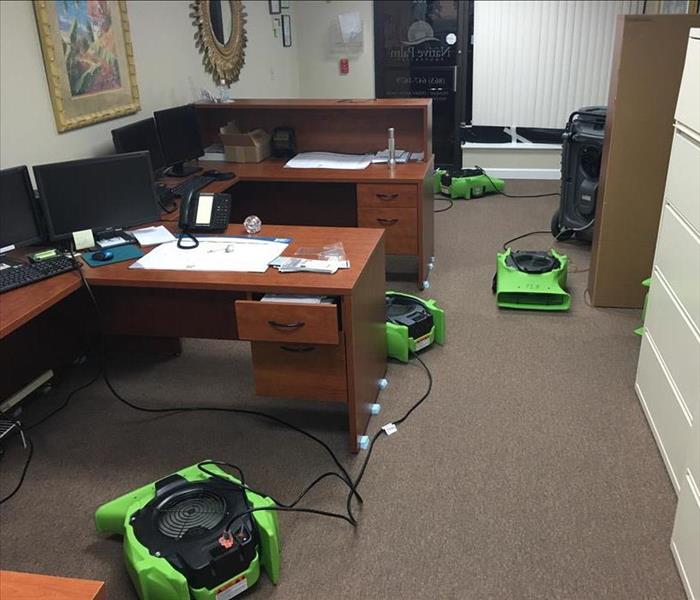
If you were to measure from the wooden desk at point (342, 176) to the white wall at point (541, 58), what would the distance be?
2.39 meters

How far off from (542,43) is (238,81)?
275 centimetres

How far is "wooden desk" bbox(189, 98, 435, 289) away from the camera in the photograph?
12.1 feet

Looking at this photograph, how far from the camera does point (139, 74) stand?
381 centimetres

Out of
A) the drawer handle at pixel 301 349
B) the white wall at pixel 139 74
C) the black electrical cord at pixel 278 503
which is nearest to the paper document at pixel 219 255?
the drawer handle at pixel 301 349

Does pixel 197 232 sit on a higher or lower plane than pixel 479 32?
lower

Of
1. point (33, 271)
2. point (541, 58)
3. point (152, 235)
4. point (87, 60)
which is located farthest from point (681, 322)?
point (541, 58)

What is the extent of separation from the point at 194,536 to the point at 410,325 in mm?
1531

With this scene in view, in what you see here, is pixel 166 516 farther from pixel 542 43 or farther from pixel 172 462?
pixel 542 43

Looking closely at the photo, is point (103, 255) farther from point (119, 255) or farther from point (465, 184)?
point (465, 184)

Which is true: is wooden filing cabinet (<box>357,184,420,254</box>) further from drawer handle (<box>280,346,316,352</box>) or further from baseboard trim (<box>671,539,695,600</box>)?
baseboard trim (<box>671,539,695,600</box>)

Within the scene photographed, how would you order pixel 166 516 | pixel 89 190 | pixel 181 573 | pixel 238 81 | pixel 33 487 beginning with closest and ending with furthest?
pixel 181 573, pixel 166 516, pixel 33 487, pixel 89 190, pixel 238 81

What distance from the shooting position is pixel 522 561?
6.47 ft

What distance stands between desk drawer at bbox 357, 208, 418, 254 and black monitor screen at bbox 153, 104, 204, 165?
104 cm

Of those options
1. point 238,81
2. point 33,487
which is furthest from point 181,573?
point 238,81
